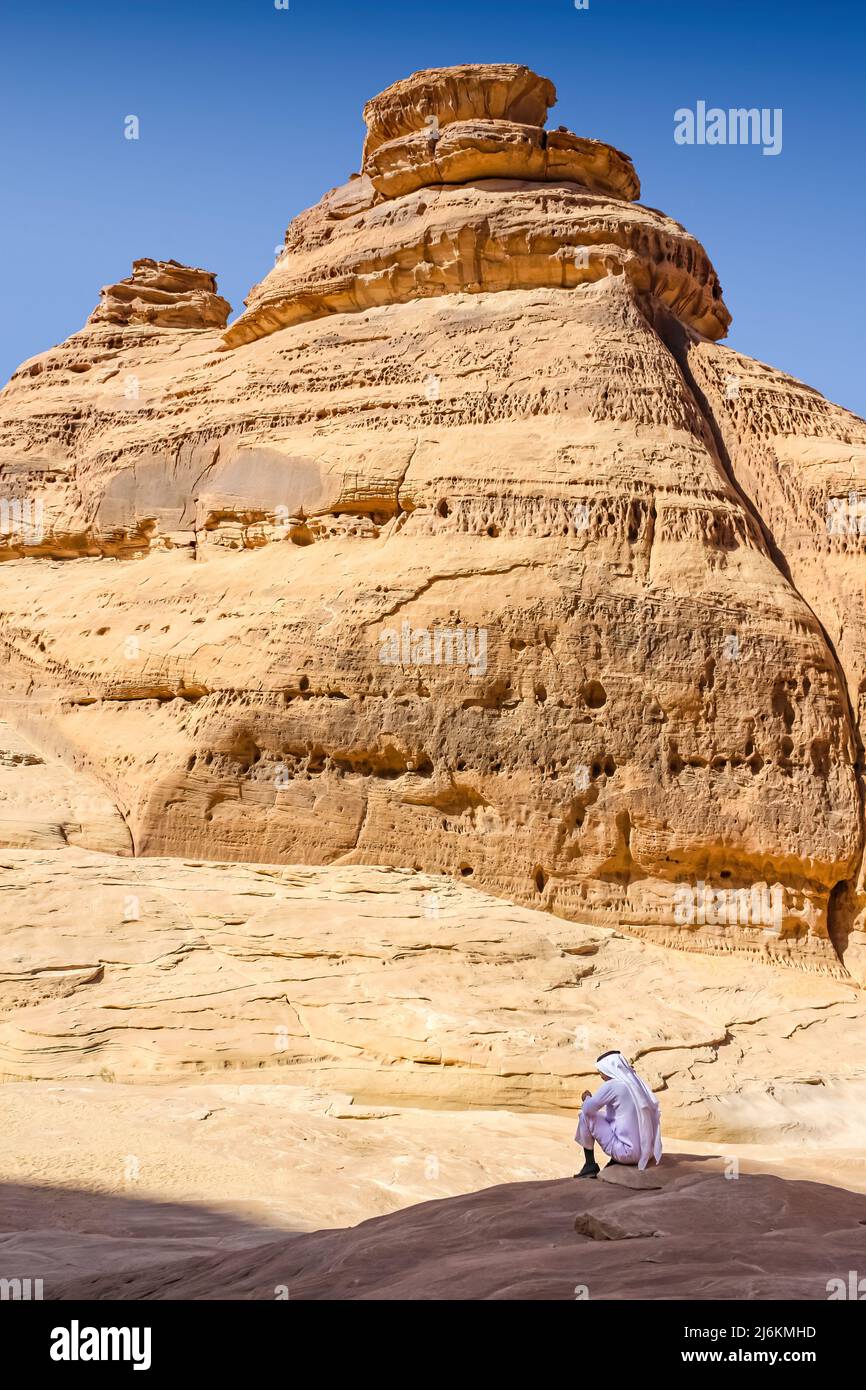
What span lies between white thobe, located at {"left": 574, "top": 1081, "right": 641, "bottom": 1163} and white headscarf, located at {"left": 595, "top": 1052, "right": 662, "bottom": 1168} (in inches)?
1.1

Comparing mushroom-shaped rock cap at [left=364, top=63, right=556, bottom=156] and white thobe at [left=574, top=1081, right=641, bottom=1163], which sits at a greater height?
mushroom-shaped rock cap at [left=364, top=63, right=556, bottom=156]

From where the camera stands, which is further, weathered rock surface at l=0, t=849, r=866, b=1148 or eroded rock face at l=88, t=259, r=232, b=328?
eroded rock face at l=88, t=259, r=232, b=328

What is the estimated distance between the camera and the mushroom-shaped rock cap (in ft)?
62.8

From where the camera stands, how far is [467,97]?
19375 millimetres

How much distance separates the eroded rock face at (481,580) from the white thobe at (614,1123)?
21.3 feet

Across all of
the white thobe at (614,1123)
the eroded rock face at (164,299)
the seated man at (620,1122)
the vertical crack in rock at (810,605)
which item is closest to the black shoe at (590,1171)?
the seated man at (620,1122)

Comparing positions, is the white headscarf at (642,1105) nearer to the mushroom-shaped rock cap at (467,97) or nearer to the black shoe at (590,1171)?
the black shoe at (590,1171)

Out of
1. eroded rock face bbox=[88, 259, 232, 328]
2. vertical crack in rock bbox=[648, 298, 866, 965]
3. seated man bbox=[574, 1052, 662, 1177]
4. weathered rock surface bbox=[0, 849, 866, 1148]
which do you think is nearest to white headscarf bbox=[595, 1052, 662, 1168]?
seated man bbox=[574, 1052, 662, 1177]

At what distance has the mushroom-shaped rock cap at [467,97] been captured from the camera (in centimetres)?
1914

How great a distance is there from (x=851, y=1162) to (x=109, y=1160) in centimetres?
524

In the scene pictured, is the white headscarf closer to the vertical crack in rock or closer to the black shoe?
the black shoe

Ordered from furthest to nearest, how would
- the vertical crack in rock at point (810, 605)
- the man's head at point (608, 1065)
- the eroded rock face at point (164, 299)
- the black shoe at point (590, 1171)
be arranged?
the eroded rock face at point (164, 299) < the vertical crack in rock at point (810, 605) < the man's head at point (608, 1065) < the black shoe at point (590, 1171)

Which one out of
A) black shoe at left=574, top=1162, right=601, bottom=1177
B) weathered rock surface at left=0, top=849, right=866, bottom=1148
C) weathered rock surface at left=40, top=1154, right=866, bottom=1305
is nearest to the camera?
weathered rock surface at left=40, top=1154, right=866, bottom=1305
